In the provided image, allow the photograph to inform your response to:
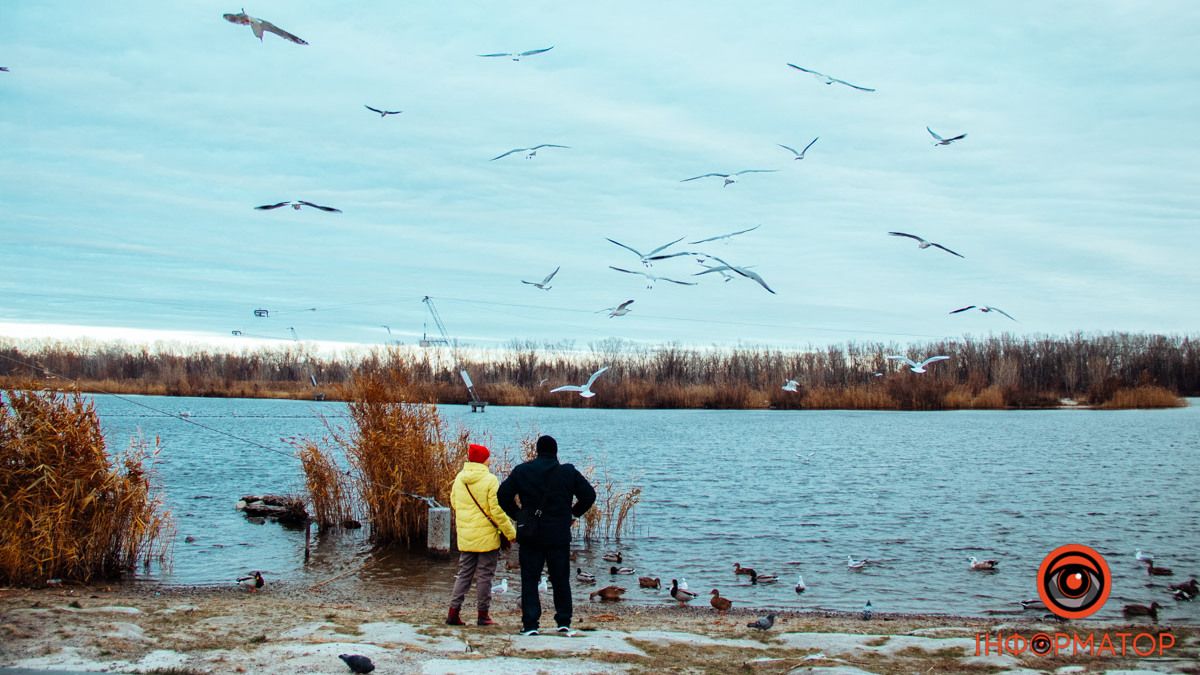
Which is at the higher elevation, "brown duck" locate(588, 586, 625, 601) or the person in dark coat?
the person in dark coat

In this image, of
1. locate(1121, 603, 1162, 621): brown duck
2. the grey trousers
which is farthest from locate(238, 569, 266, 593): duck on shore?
locate(1121, 603, 1162, 621): brown duck

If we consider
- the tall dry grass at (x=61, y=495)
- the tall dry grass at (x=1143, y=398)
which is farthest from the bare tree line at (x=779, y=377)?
the tall dry grass at (x=61, y=495)

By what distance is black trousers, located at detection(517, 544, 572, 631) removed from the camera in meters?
10.4

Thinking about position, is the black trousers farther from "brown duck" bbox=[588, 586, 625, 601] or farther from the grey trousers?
"brown duck" bbox=[588, 586, 625, 601]

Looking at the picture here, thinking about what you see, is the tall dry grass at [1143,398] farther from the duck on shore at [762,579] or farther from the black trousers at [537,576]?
the black trousers at [537,576]

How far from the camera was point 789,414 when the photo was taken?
8931 centimetres

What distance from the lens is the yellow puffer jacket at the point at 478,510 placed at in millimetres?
10742

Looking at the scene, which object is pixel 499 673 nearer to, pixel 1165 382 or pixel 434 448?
pixel 434 448

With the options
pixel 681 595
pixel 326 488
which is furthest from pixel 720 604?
pixel 326 488

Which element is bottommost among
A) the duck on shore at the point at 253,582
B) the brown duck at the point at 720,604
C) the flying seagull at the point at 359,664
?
the brown duck at the point at 720,604

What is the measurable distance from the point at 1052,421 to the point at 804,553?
206 feet

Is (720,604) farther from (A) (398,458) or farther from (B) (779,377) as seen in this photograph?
(B) (779,377)

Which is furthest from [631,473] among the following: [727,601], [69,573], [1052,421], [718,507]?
[1052,421]

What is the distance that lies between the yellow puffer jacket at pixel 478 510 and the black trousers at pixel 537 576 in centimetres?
38
